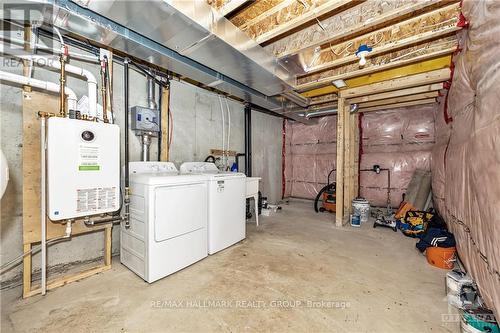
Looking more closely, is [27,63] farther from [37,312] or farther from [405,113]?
[405,113]

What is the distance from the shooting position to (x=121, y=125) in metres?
2.47

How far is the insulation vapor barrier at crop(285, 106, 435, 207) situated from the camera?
4.39 m

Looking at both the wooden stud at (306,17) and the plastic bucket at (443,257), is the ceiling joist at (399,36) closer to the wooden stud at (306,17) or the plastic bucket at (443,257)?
the wooden stud at (306,17)

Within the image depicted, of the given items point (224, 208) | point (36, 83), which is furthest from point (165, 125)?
point (224, 208)

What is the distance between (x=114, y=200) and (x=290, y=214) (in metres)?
3.40

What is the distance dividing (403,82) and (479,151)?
6.47 ft

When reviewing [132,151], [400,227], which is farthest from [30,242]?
[400,227]

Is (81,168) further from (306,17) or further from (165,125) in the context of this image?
(306,17)

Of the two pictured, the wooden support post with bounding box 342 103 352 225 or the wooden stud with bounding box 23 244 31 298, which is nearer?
the wooden stud with bounding box 23 244 31 298

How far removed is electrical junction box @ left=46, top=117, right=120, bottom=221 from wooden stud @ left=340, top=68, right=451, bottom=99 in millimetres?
3513

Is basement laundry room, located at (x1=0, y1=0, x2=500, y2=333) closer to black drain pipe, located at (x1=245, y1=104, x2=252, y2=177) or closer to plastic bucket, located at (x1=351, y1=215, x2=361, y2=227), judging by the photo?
plastic bucket, located at (x1=351, y1=215, x2=361, y2=227)

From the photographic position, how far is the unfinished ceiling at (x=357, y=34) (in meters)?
1.88

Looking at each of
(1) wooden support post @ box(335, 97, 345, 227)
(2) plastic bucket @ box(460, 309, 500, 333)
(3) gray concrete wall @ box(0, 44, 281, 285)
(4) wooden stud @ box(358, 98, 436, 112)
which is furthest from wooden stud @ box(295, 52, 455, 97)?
(2) plastic bucket @ box(460, 309, 500, 333)

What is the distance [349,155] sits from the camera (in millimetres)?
3916
